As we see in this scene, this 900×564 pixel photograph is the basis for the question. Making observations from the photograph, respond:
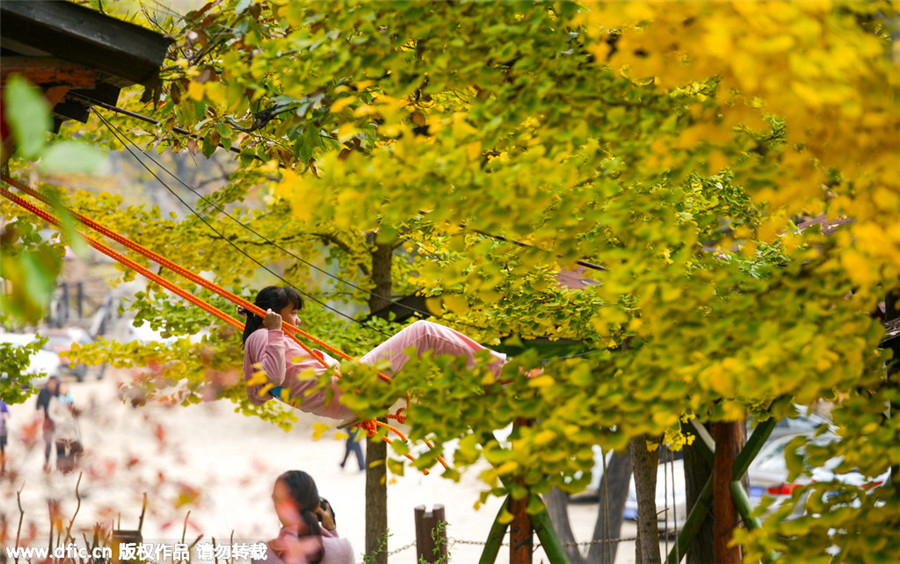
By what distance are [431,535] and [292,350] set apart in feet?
12.2

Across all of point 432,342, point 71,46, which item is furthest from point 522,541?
point 71,46

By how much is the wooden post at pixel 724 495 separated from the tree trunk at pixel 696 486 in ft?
0.80

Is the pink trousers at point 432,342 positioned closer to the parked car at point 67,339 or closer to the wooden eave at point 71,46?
the wooden eave at point 71,46

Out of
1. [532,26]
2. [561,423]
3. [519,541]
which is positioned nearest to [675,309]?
[561,423]

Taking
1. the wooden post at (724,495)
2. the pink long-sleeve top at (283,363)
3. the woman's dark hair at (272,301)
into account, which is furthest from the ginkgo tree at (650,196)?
the wooden post at (724,495)

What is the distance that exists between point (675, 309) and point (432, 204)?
2.09 feet

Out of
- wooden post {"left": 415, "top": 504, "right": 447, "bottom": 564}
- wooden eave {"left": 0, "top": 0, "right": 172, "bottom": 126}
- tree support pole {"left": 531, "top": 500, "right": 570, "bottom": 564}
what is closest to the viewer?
wooden eave {"left": 0, "top": 0, "right": 172, "bottom": 126}

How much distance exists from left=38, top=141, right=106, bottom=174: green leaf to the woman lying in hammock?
2.29 meters

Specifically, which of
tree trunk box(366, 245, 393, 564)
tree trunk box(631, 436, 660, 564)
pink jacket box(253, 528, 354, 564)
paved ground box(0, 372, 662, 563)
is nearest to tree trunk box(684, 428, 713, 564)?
tree trunk box(631, 436, 660, 564)

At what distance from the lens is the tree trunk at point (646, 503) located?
5973 millimetres

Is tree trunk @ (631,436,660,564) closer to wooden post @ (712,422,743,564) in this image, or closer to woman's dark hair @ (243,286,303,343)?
wooden post @ (712,422,743,564)

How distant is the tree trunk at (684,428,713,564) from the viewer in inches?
261

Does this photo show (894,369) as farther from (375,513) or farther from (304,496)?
(375,513)

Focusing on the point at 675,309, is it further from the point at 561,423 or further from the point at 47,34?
the point at 47,34
